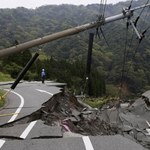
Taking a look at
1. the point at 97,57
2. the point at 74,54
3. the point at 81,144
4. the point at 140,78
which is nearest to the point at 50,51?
the point at 74,54

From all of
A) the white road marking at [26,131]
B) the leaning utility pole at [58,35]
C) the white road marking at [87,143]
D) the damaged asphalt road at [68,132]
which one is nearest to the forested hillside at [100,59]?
the damaged asphalt road at [68,132]

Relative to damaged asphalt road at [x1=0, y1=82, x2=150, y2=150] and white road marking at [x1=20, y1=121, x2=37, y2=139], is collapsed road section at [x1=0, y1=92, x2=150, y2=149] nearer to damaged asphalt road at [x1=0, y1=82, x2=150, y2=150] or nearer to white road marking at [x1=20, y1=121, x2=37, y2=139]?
damaged asphalt road at [x1=0, y1=82, x2=150, y2=150]

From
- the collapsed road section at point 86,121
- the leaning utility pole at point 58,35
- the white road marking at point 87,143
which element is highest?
the leaning utility pole at point 58,35

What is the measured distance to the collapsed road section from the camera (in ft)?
43.0

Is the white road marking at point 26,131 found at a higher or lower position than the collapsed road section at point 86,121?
higher

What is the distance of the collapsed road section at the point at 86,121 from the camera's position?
13.1 metres

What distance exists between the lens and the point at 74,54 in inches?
5630

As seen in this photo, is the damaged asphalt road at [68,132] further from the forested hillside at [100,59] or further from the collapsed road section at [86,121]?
the forested hillside at [100,59]

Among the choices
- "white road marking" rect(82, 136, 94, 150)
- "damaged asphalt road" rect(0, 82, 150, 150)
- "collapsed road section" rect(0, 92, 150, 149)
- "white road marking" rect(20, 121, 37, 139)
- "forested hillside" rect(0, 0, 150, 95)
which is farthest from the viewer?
"forested hillside" rect(0, 0, 150, 95)

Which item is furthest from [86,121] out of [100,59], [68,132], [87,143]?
[100,59]

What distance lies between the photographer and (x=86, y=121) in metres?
16.5

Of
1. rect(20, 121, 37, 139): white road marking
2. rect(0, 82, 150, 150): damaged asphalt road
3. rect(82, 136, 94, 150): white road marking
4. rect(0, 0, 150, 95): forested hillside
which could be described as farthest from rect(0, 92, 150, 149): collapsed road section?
rect(0, 0, 150, 95): forested hillside

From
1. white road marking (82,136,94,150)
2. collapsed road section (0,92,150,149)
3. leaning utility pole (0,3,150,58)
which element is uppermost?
leaning utility pole (0,3,150,58)

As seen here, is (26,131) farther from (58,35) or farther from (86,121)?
(58,35)
